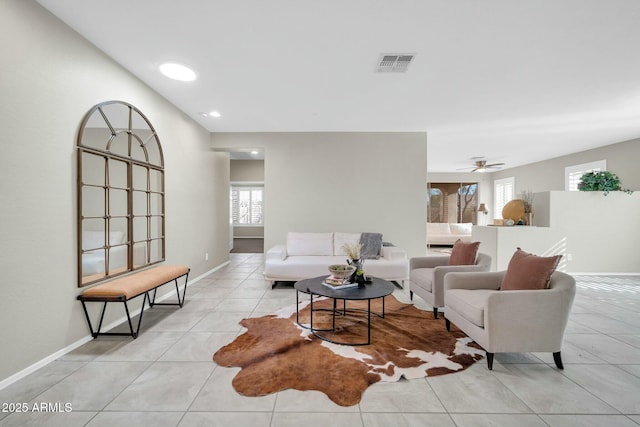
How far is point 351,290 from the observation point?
2.81 m

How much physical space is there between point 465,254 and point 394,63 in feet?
7.69

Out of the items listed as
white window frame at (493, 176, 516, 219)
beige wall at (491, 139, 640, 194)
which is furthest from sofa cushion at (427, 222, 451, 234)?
beige wall at (491, 139, 640, 194)

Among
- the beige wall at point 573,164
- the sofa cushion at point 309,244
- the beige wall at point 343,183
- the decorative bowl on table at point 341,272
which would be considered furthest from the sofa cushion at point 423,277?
the beige wall at point 573,164

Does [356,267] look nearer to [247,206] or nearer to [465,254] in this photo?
[465,254]

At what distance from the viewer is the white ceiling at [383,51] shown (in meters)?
2.18

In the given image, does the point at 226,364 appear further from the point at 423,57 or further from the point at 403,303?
the point at 423,57

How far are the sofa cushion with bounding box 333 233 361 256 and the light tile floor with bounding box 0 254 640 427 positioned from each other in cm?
253

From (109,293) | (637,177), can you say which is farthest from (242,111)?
(637,177)

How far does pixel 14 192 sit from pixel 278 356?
2320 millimetres

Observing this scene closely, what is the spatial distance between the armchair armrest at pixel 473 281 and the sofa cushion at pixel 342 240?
91.1 inches

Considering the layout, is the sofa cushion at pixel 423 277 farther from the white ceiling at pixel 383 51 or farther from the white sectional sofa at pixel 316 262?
the white ceiling at pixel 383 51

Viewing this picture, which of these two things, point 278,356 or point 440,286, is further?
point 440,286

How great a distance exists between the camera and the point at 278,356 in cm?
233

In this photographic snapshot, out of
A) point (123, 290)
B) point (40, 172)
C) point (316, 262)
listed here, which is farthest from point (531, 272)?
point (40, 172)
